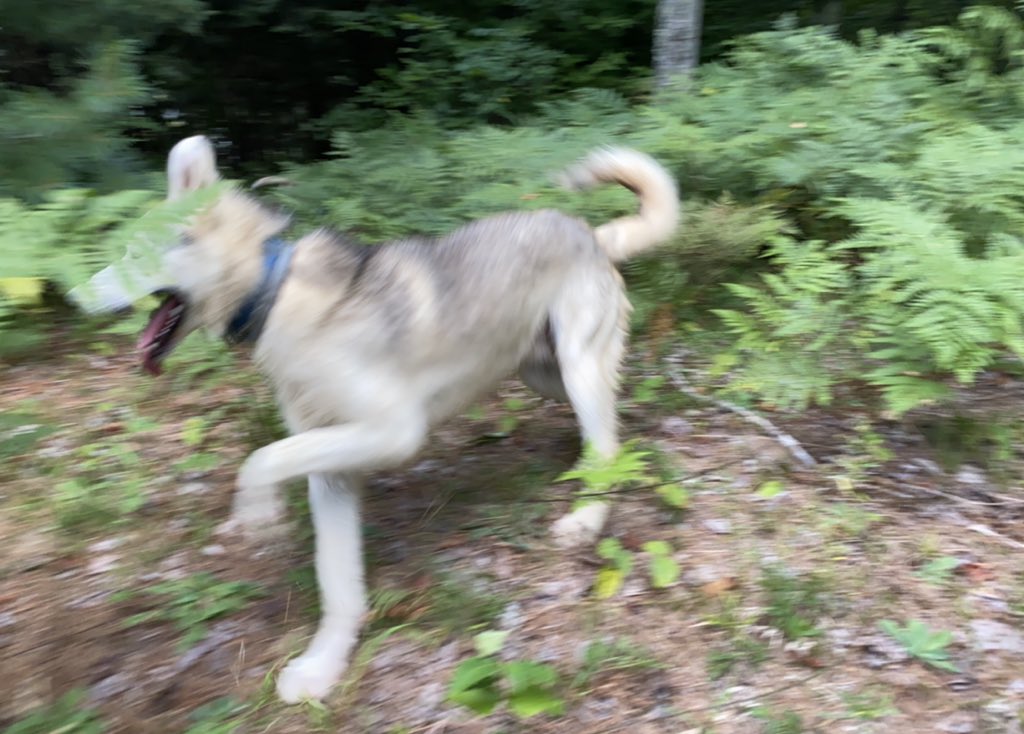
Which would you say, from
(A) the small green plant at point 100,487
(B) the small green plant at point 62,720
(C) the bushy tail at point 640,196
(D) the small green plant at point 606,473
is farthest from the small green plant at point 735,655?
(A) the small green plant at point 100,487

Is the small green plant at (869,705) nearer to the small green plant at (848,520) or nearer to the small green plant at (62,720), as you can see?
the small green plant at (848,520)

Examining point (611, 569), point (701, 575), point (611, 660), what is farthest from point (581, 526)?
point (611, 660)

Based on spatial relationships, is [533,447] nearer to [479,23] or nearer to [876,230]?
[876,230]

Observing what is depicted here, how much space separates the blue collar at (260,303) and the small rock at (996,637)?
Answer: 2.62 metres

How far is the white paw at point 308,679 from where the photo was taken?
2463mm

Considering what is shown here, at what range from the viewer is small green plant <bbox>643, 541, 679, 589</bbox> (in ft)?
9.44

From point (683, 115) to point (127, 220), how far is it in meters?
3.91

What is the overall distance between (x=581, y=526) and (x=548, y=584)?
29 centimetres

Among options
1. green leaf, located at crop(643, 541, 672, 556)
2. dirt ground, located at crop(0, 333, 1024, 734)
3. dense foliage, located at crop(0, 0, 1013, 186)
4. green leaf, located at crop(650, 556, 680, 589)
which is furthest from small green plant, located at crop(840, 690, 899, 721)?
dense foliage, located at crop(0, 0, 1013, 186)

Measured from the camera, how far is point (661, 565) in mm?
2926

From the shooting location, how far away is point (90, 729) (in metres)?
2.29

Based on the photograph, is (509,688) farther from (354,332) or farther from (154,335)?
(154,335)

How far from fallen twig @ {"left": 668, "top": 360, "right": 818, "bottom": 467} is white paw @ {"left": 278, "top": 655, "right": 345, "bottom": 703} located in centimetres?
221

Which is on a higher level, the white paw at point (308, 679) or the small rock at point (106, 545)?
the small rock at point (106, 545)
